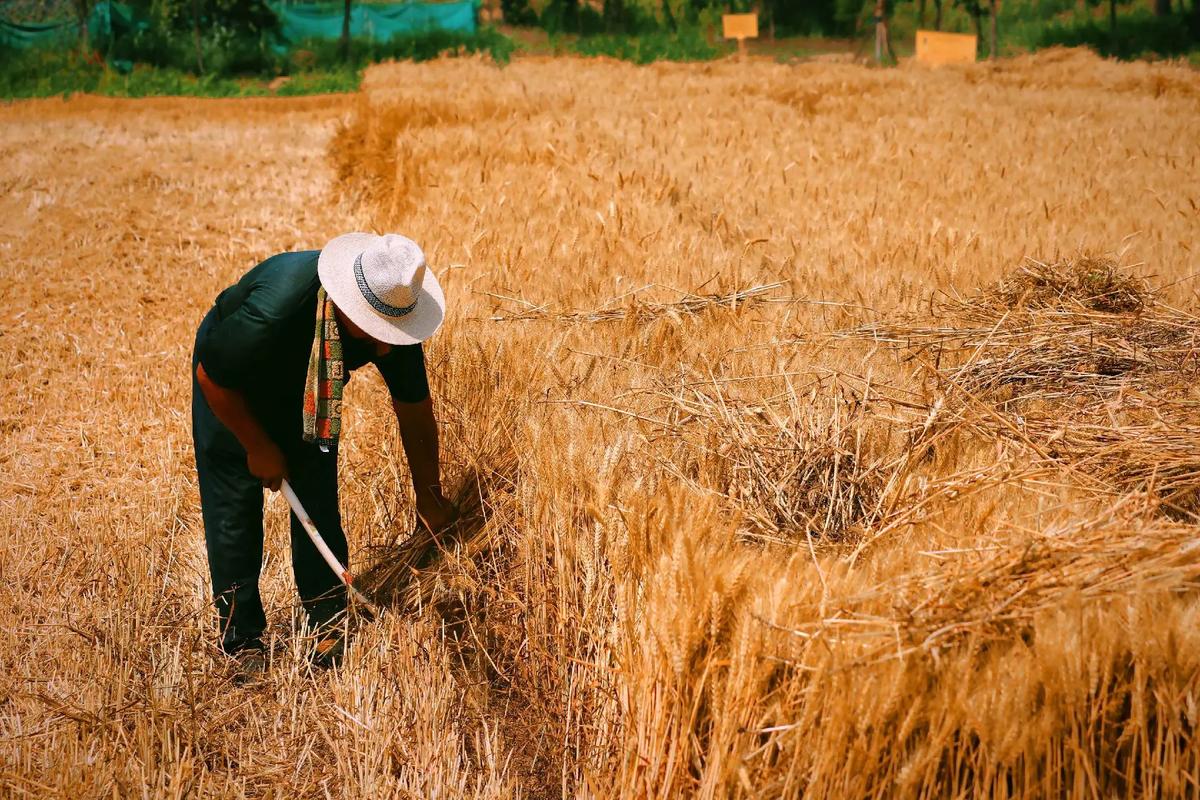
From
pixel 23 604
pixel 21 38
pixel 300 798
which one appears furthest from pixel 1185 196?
pixel 21 38

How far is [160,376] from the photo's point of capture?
471 cm

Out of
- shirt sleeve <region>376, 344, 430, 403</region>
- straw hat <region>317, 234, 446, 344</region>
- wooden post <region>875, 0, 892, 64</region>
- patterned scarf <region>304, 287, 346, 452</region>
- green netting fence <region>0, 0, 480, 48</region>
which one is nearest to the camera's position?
straw hat <region>317, 234, 446, 344</region>

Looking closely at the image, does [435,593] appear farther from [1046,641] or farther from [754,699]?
[1046,641]

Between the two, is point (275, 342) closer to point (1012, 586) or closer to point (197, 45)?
point (1012, 586)

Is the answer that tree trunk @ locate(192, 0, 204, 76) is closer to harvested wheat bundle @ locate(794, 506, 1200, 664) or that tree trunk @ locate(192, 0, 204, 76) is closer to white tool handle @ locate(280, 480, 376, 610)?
white tool handle @ locate(280, 480, 376, 610)

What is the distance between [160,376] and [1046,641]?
14.4ft

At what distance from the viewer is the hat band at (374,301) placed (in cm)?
228

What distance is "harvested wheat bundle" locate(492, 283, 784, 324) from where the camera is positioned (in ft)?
11.0

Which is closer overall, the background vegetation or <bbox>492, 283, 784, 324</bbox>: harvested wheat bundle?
<bbox>492, 283, 784, 324</bbox>: harvested wheat bundle

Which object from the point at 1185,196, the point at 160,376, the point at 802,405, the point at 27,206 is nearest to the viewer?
the point at 802,405

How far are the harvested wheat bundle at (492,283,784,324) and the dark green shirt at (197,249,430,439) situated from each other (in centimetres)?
92

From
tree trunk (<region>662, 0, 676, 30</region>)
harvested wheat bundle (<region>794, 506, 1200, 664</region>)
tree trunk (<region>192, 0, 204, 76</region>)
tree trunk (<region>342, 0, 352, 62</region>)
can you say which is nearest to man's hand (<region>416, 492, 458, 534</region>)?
harvested wheat bundle (<region>794, 506, 1200, 664</region>)

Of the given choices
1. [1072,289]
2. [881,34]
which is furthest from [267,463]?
[881,34]

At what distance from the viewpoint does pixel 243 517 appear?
8.89 feet
